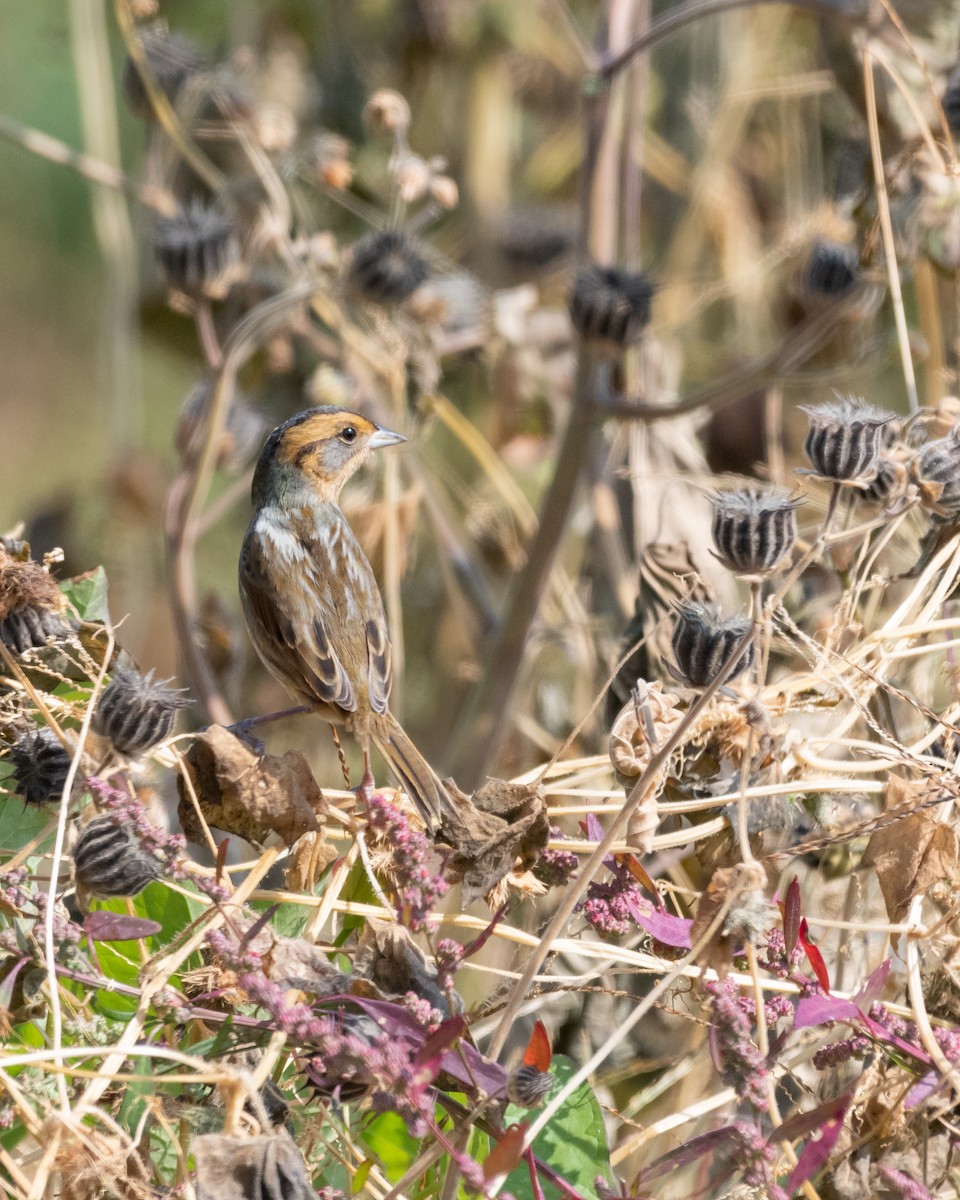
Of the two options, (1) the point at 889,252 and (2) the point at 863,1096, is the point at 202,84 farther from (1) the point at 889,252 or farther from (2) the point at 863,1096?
(2) the point at 863,1096

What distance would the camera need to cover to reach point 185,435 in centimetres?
287

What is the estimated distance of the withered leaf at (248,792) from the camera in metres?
1.51

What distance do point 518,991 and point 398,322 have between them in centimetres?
201

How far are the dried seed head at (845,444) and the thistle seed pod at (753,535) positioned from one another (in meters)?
0.14

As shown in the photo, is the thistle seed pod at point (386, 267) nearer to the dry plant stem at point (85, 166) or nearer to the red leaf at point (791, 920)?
the dry plant stem at point (85, 166)

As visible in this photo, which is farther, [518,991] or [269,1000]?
[518,991]

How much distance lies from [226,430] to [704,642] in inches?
72.1

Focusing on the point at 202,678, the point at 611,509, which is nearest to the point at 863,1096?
the point at 202,678

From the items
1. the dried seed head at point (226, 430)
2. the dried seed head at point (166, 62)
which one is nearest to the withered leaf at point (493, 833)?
the dried seed head at point (226, 430)

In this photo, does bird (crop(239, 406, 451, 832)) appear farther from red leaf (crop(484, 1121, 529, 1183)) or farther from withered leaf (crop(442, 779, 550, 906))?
red leaf (crop(484, 1121, 529, 1183))

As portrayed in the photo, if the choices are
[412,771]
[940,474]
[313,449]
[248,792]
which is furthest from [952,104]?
[248,792]

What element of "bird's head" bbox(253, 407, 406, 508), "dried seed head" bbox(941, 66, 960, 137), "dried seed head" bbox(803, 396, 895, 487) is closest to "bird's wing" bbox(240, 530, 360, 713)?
"bird's head" bbox(253, 407, 406, 508)

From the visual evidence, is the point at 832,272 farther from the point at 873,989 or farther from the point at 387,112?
the point at 873,989

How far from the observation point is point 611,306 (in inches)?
100
